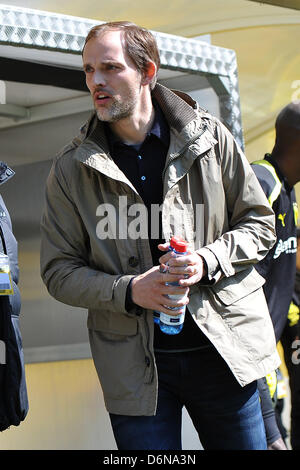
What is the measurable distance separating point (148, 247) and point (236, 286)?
303mm

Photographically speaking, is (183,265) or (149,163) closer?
(183,265)

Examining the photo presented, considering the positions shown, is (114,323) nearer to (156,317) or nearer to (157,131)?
(156,317)

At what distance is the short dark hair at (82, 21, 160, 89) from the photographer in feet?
8.00

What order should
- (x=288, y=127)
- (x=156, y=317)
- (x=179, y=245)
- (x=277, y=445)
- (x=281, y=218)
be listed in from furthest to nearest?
(x=288, y=127), (x=281, y=218), (x=277, y=445), (x=156, y=317), (x=179, y=245)

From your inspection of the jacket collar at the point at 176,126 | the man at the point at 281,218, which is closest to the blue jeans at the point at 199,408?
the jacket collar at the point at 176,126

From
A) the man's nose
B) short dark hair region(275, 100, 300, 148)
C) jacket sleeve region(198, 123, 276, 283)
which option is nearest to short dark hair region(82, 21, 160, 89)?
the man's nose

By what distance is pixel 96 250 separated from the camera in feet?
7.97

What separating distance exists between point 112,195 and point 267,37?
2.68 meters

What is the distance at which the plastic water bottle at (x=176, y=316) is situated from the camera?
2.22 m

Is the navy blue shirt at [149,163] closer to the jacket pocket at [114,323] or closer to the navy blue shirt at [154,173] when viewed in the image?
the navy blue shirt at [154,173]

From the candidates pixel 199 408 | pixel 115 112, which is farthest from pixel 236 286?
pixel 115 112

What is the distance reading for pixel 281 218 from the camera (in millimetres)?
3242

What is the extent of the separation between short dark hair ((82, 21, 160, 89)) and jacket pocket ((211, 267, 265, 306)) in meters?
0.71

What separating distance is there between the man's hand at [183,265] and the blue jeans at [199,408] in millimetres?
274
